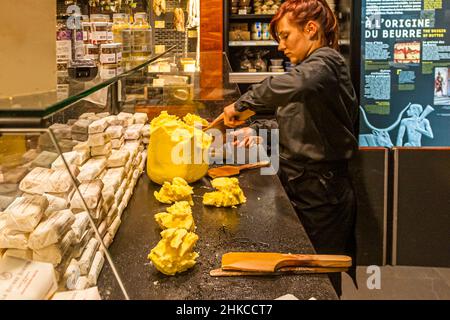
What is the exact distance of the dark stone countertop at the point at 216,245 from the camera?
1.01 meters

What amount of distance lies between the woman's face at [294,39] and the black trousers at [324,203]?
1.58ft

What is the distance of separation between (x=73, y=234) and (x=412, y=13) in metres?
3.14

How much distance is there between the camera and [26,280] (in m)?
0.74

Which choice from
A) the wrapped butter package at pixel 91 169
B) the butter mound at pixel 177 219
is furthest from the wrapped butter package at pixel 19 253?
the butter mound at pixel 177 219

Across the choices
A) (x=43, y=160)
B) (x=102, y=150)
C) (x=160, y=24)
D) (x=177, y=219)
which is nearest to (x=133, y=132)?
(x=102, y=150)

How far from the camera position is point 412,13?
3.47 m

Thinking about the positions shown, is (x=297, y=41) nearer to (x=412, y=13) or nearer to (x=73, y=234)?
(x=73, y=234)

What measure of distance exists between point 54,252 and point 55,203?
13cm

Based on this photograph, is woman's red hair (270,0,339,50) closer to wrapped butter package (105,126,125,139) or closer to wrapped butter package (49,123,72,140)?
wrapped butter package (105,126,125,139)

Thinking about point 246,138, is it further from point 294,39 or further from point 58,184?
point 58,184

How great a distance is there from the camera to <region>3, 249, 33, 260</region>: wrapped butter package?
827 mm

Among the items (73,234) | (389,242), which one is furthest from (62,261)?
(389,242)

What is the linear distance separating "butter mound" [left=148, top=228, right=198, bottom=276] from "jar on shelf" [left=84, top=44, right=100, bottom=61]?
601 mm

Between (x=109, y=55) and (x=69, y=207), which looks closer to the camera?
(x=69, y=207)
